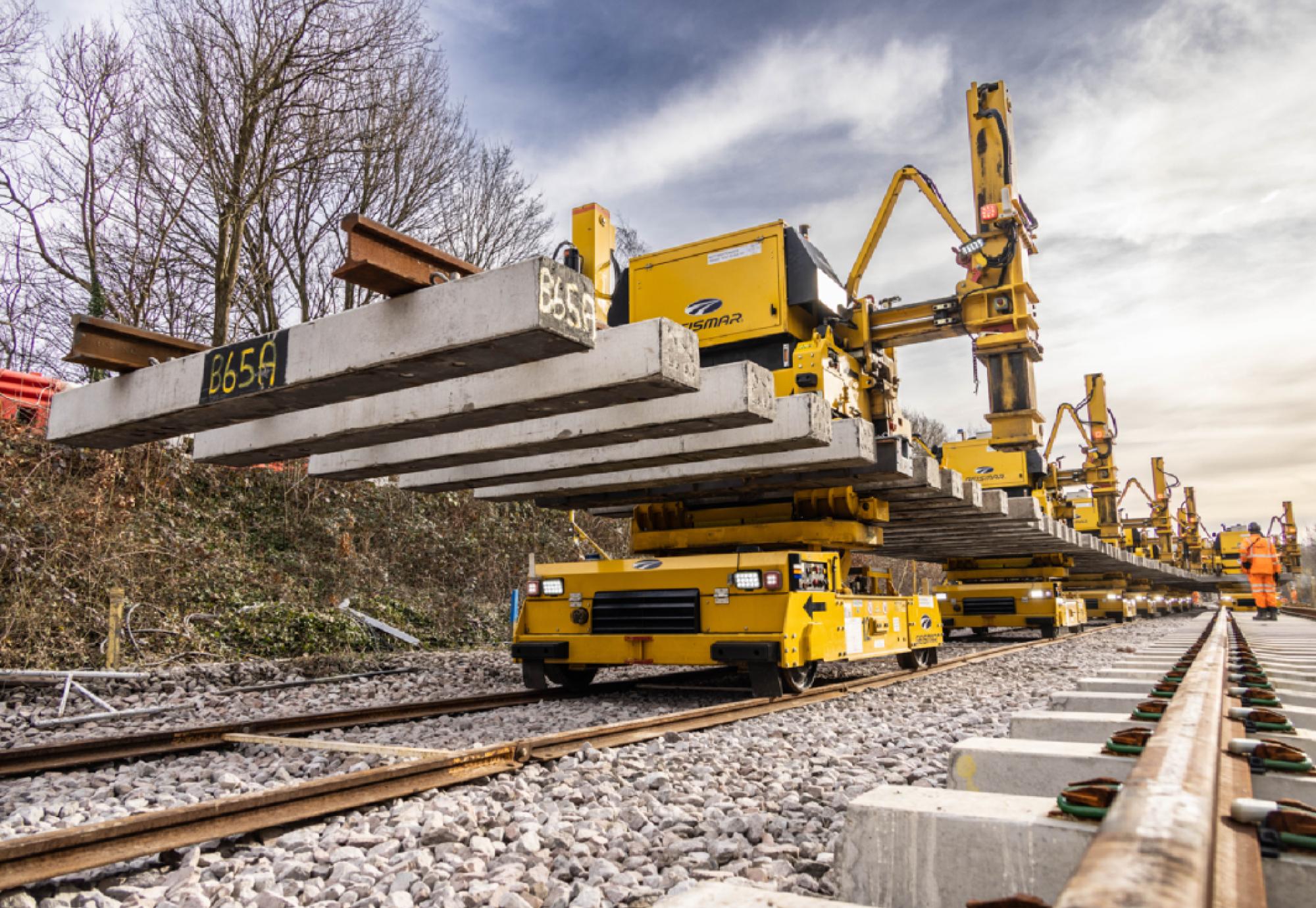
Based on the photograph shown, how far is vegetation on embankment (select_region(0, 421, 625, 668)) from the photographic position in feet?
29.5

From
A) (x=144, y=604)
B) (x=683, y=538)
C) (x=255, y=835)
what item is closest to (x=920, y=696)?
(x=683, y=538)

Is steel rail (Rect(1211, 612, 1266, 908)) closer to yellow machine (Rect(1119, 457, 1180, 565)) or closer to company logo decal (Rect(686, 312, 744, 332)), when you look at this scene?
company logo decal (Rect(686, 312, 744, 332))

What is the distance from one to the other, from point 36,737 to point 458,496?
11.5 m

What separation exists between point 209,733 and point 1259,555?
95.4ft

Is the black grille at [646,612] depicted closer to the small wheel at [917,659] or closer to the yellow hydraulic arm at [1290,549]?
the small wheel at [917,659]

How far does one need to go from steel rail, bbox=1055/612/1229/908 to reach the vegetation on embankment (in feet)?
31.2

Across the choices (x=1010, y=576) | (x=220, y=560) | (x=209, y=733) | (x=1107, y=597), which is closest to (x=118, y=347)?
(x=209, y=733)

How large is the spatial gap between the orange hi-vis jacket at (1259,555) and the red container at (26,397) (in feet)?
98.3

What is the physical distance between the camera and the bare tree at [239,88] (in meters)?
14.9

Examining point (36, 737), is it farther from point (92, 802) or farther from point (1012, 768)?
point (1012, 768)

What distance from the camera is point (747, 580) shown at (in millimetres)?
6613

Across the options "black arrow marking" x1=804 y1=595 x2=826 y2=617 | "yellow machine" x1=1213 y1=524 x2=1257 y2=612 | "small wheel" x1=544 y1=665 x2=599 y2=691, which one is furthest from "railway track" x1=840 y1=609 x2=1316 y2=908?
"yellow machine" x1=1213 y1=524 x2=1257 y2=612

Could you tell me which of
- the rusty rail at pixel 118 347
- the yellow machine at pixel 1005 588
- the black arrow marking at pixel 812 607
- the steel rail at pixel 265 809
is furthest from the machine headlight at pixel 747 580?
the yellow machine at pixel 1005 588

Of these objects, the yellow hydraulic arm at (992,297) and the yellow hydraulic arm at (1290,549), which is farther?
the yellow hydraulic arm at (1290,549)
